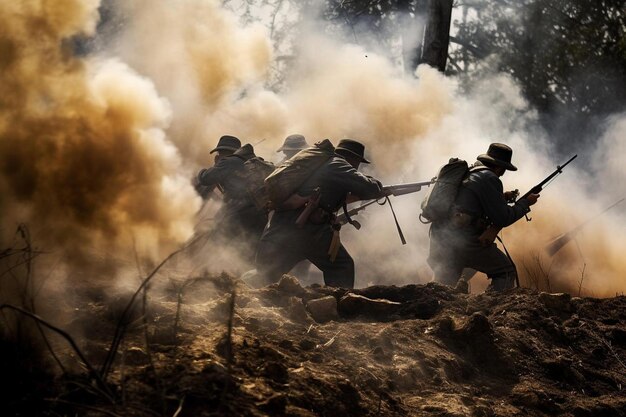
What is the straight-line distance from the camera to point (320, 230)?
689 centimetres

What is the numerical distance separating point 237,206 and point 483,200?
2.74 m

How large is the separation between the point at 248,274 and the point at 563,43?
9.97 m

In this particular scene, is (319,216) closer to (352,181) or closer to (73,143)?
(352,181)

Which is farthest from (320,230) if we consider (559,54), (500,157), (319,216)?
(559,54)

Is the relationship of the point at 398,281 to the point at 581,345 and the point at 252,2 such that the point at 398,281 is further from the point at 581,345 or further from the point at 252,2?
the point at 252,2

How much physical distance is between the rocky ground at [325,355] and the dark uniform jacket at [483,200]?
116 cm

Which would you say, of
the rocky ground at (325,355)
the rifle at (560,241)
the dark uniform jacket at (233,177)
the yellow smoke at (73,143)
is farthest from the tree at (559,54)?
the yellow smoke at (73,143)

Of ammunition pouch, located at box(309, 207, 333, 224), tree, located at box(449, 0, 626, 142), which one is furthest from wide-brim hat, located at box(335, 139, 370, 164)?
tree, located at box(449, 0, 626, 142)

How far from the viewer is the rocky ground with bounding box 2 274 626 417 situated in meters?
2.87

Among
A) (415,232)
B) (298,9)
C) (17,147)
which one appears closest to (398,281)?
(415,232)

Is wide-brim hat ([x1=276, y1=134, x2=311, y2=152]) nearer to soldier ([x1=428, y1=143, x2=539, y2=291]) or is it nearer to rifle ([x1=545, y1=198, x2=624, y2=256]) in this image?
soldier ([x1=428, y1=143, x2=539, y2=291])

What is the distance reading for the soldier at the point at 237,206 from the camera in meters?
8.06

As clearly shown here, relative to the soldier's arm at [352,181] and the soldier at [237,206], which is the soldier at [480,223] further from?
the soldier at [237,206]

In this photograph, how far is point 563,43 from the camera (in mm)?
14211
